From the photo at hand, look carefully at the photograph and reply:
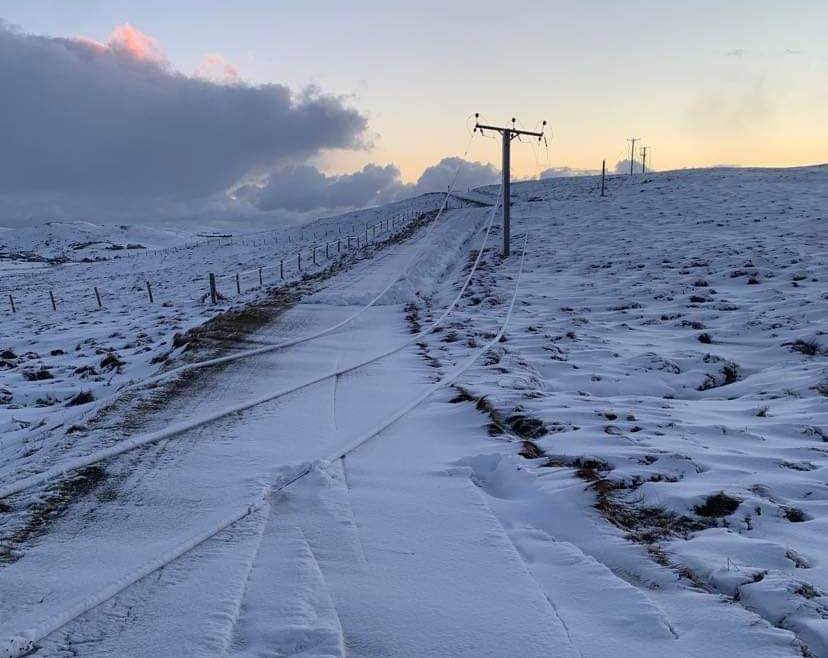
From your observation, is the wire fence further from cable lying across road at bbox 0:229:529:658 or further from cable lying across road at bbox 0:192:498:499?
cable lying across road at bbox 0:229:529:658

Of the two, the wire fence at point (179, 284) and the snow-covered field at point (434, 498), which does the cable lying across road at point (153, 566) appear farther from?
the wire fence at point (179, 284)

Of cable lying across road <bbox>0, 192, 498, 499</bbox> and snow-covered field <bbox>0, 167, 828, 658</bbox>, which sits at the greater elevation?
cable lying across road <bbox>0, 192, 498, 499</bbox>

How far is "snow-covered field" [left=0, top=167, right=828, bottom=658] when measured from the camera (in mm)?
2611

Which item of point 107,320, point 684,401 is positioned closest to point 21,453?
point 684,401

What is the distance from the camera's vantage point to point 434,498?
159 inches

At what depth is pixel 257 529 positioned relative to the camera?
3.50 metres

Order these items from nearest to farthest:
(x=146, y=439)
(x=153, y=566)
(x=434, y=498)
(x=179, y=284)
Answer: (x=153, y=566) → (x=434, y=498) → (x=146, y=439) → (x=179, y=284)

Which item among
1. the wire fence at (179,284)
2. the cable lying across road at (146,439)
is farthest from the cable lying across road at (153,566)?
the wire fence at (179,284)

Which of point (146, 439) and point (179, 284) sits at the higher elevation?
point (146, 439)

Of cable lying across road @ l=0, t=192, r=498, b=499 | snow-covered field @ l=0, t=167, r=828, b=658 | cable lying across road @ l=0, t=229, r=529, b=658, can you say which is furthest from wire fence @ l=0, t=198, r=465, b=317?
cable lying across road @ l=0, t=229, r=529, b=658

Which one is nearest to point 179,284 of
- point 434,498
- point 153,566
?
point 434,498

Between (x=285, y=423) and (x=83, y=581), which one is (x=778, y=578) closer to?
(x=83, y=581)

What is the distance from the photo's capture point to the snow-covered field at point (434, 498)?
261 centimetres

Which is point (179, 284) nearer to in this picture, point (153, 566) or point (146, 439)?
point (146, 439)
